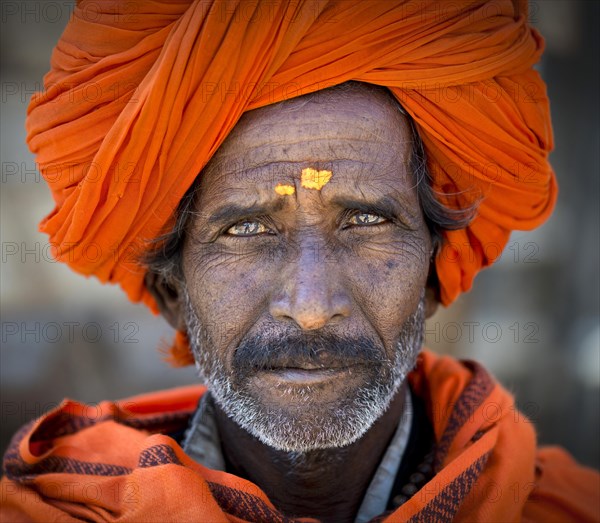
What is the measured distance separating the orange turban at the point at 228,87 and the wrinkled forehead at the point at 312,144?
0.06m

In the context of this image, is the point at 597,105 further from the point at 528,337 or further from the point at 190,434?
the point at 190,434

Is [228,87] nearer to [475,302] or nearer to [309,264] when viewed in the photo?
[309,264]

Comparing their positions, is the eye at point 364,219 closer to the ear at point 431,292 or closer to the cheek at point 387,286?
the cheek at point 387,286

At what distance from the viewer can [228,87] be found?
6.46ft

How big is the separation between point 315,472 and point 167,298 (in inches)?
31.4

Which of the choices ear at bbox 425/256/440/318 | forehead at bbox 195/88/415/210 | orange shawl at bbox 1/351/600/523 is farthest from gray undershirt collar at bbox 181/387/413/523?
forehead at bbox 195/88/415/210

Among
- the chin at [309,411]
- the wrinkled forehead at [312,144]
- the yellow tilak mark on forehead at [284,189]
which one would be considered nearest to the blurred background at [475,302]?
the wrinkled forehead at [312,144]

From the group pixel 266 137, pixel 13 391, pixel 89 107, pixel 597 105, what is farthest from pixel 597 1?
pixel 13 391

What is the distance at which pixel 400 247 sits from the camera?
7.20ft

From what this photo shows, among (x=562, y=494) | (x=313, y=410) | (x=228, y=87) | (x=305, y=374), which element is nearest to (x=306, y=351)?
(x=305, y=374)

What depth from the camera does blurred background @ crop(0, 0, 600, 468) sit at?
15.3 feet

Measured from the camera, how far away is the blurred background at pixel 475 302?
15.3 feet

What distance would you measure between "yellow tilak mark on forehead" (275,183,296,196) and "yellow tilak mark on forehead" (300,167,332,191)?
0.11 ft

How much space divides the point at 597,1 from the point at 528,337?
91.2 inches
